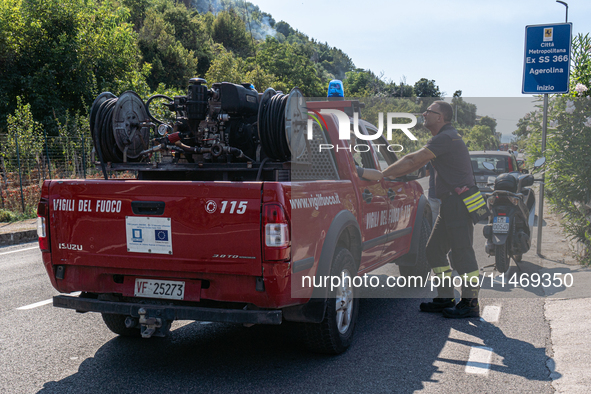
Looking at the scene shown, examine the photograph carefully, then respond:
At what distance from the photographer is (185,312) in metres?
3.83

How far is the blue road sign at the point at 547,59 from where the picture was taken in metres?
8.12

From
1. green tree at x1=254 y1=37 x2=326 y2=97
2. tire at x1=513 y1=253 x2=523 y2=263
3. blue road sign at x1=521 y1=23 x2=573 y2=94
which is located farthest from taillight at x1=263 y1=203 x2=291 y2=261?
green tree at x1=254 y1=37 x2=326 y2=97

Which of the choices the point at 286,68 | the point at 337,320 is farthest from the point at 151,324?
the point at 286,68

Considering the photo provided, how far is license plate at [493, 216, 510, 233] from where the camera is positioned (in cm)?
725

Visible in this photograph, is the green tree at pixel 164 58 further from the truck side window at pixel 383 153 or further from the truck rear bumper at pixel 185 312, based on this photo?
the truck rear bumper at pixel 185 312

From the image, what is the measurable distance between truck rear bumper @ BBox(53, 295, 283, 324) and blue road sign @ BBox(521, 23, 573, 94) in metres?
6.39

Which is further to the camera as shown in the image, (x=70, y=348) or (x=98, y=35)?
(x=98, y=35)

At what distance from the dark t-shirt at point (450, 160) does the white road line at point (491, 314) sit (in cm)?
131

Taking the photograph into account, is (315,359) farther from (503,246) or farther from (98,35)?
(98,35)

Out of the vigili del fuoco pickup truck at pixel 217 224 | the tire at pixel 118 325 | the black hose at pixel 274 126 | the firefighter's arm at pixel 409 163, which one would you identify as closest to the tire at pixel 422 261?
the firefighter's arm at pixel 409 163

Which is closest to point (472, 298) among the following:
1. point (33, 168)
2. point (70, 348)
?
point (70, 348)

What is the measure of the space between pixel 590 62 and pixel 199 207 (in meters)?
6.52

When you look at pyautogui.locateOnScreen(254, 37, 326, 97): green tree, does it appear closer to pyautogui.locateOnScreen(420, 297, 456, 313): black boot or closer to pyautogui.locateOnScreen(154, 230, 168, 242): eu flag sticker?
pyautogui.locateOnScreen(420, 297, 456, 313): black boot

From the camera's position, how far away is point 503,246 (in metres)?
7.16
